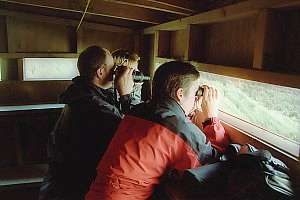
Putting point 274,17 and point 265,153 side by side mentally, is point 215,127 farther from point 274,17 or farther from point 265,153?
point 274,17

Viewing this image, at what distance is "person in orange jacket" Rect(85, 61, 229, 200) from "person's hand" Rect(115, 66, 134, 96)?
59 centimetres

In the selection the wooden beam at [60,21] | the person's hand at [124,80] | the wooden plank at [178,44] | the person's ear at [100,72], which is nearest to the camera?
the person's ear at [100,72]

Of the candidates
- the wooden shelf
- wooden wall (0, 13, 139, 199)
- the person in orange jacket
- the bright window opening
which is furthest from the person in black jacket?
the bright window opening

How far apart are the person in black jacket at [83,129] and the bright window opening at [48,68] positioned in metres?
1.33

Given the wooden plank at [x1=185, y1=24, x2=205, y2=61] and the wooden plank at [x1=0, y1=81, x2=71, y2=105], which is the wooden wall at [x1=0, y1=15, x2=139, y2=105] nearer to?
the wooden plank at [x1=0, y1=81, x2=71, y2=105]

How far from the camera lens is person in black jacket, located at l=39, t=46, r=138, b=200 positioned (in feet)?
5.11

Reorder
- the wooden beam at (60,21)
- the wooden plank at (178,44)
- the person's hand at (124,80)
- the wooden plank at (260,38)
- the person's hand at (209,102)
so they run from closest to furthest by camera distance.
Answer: the wooden plank at (260,38)
the person's hand at (209,102)
the person's hand at (124,80)
the wooden plank at (178,44)
the wooden beam at (60,21)

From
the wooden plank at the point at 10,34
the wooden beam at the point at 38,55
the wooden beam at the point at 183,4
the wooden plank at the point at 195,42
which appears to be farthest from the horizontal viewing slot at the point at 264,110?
the wooden plank at the point at 10,34

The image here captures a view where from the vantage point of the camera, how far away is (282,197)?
936 millimetres

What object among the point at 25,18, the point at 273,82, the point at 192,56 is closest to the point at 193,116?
the point at 192,56

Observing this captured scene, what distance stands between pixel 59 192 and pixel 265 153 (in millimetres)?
1166

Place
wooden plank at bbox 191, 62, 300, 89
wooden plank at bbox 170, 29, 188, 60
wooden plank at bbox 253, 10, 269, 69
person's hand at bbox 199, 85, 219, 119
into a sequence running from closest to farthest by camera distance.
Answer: wooden plank at bbox 191, 62, 300, 89 < wooden plank at bbox 253, 10, 269, 69 < person's hand at bbox 199, 85, 219, 119 < wooden plank at bbox 170, 29, 188, 60

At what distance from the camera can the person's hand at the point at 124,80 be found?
1861 mm

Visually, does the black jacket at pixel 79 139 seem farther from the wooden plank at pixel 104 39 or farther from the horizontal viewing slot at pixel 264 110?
the wooden plank at pixel 104 39
